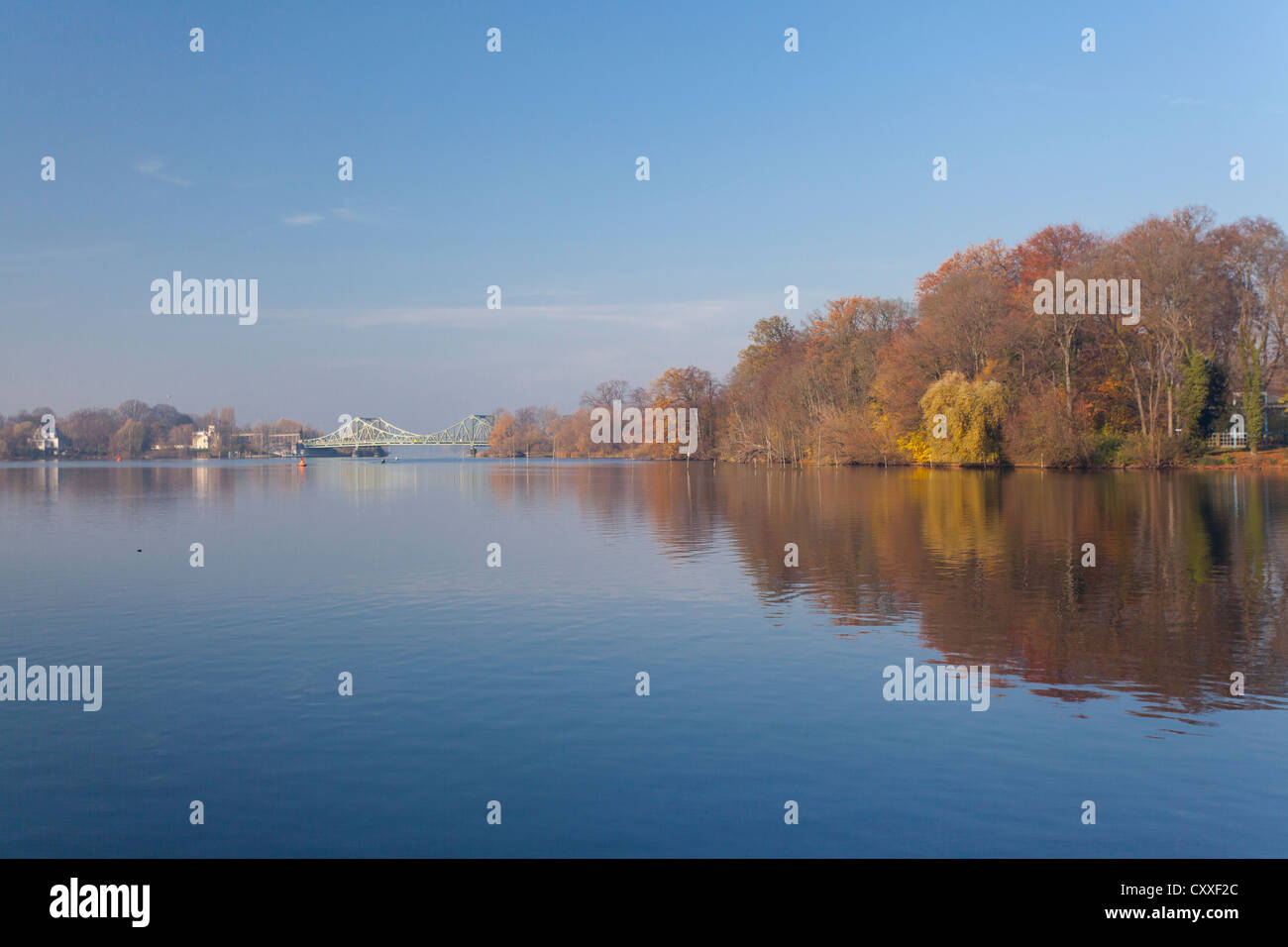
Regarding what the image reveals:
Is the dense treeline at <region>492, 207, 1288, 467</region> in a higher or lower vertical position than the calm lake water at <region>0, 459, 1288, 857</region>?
higher

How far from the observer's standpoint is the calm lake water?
26.0 feet

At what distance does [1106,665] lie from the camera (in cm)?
1305

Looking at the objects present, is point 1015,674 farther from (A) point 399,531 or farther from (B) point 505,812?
(A) point 399,531

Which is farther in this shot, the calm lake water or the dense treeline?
the dense treeline

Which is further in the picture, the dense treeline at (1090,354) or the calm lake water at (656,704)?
the dense treeline at (1090,354)

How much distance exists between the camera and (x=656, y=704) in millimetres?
11523

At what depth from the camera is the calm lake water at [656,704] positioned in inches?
312

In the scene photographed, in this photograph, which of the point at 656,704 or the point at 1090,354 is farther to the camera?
the point at 1090,354

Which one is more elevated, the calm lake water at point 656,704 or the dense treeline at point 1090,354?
the dense treeline at point 1090,354

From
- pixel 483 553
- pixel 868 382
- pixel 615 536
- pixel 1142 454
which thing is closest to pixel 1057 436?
pixel 1142 454
